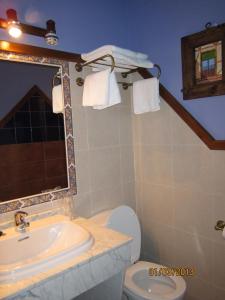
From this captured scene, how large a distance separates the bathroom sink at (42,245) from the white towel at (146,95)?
3.01 ft

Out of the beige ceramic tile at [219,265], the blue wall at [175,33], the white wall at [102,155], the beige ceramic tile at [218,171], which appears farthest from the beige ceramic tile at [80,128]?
the beige ceramic tile at [219,265]

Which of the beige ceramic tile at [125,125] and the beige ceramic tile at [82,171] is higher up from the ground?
the beige ceramic tile at [125,125]

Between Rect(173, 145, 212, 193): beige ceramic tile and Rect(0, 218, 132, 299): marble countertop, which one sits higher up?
Rect(173, 145, 212, 193): beige ceramic tile

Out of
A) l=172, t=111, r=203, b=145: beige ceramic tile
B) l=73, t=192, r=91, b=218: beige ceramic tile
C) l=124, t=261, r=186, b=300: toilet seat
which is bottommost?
l=124, t=261, r=186, b=300: toilet seat

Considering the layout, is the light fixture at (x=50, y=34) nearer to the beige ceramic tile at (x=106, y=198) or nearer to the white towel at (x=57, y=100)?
the white towel at (x=57, y=100)

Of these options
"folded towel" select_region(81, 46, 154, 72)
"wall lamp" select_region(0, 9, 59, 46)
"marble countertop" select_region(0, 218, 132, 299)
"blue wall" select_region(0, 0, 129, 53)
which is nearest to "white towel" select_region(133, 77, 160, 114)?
"folded towel" select_region(81, 46, 154, 72)

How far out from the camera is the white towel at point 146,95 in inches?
68.4

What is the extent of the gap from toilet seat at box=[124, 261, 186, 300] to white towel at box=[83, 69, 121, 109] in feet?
3.73

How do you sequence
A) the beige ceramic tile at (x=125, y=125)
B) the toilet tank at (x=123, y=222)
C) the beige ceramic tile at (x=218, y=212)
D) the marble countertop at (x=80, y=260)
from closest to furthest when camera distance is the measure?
the marble countertop at (x=80, y=260)
the beige ceramic tile at (x=218, y=212)
the toilet tank at (x=123, y=222)
the beige ceramic tile at (x=125, y=125)

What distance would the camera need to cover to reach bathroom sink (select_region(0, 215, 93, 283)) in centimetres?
106

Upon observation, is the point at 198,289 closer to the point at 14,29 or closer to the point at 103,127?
the point at 103,127

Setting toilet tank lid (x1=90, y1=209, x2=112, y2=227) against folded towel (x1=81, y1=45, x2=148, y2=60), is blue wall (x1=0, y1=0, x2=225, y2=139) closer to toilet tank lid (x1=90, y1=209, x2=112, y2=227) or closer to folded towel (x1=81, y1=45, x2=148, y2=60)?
folded towel (x1=81, y1=45, x2=148, y2=60)

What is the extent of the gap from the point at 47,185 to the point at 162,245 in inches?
41.1

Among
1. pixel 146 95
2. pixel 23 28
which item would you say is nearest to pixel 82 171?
pixel 146 95
